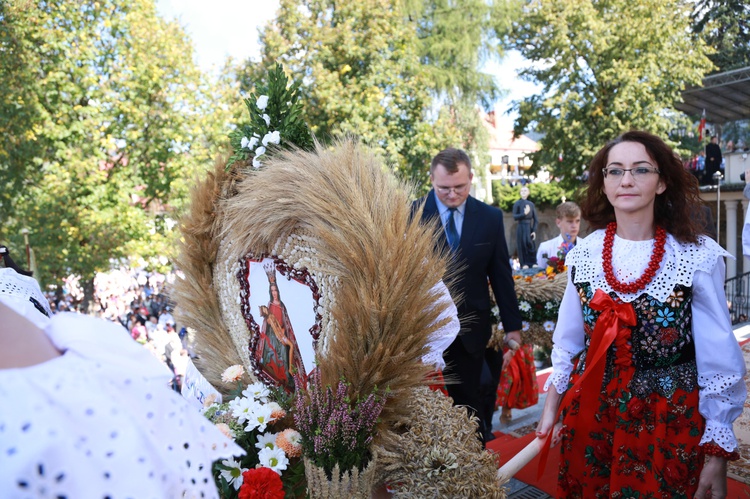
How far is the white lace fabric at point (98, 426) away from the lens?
609 millimetres

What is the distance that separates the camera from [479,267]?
3.26 metres

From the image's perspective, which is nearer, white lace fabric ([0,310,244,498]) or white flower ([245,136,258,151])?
white lace fabric ([0,310,244,498])

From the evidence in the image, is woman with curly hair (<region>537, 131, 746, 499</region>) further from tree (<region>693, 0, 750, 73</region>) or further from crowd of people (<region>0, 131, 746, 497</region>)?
tree (<region>693, 0, 750, 73</region>)

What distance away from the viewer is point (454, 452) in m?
1.45

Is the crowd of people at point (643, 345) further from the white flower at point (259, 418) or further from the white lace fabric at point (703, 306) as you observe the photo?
the white flower at point (259, 418)

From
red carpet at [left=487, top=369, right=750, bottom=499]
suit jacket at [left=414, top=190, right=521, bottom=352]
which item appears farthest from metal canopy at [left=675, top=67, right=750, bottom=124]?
red carpet at [left=487, top=369, right=750, bottom=499]

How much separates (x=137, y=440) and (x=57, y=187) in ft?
36.3

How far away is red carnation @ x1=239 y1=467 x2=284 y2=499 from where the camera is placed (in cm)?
145

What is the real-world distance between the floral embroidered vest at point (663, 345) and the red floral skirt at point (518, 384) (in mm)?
3054

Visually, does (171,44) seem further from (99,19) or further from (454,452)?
(454,452)

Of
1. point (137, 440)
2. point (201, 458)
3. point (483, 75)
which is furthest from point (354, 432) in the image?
point (483, 75)

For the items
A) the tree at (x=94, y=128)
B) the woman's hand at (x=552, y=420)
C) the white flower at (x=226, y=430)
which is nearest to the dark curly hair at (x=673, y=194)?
the woman's hand at (x=552, y=420)

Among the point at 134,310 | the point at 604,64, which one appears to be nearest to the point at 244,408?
the point at 134,310

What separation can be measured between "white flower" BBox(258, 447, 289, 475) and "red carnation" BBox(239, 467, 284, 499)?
0.13 ft
